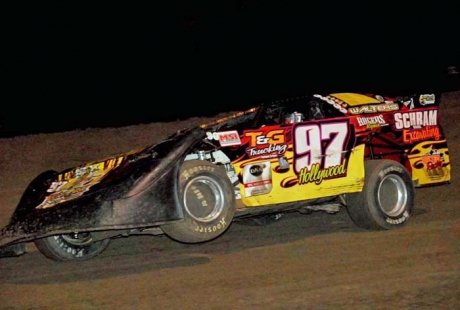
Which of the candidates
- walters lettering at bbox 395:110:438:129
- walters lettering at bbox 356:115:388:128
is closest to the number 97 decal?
walters lettering at bbox 356:115:388:128

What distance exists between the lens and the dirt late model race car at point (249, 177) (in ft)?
22.2

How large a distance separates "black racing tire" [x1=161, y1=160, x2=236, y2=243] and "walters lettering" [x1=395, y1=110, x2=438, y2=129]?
2.16 m

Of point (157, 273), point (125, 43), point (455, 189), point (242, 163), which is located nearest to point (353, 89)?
point (125, 43)

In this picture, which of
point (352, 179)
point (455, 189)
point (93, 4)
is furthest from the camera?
point (93, 4)

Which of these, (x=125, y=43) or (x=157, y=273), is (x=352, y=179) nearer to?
(x=157, y=273)

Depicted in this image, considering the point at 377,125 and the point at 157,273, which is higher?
the point at 377,125

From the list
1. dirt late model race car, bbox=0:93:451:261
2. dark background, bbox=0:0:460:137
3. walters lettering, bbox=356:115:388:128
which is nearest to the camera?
dirt late model race car, bbox=0:93:451:261

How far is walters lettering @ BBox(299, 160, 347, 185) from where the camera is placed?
25.1ft

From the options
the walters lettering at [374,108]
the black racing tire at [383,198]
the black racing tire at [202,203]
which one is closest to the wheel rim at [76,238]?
the black racing tire at [202,203]

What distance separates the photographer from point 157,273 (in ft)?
22.0

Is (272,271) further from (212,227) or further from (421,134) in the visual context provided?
(421,134)

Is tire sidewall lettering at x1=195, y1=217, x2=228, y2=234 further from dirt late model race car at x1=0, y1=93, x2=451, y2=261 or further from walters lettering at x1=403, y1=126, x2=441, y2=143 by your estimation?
walters lettering at x1=403, y1=126, x2=441, y2=143

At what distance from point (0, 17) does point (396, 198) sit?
29.1 ft

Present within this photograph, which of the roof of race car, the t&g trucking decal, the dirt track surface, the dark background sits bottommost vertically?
the dirt track surface
